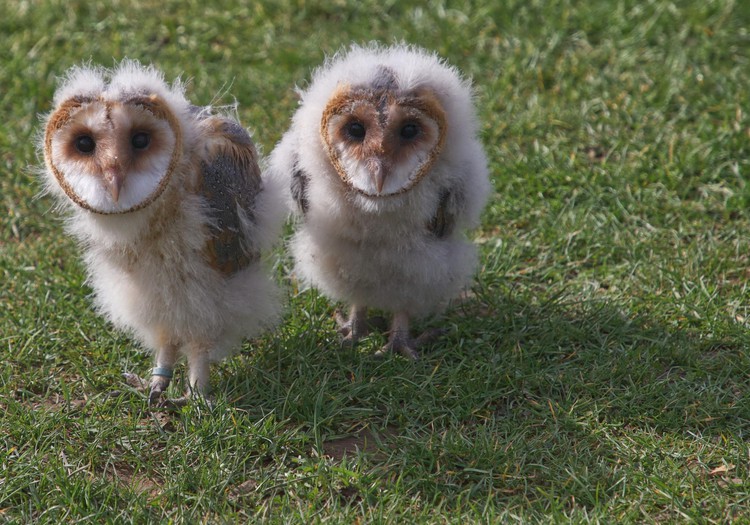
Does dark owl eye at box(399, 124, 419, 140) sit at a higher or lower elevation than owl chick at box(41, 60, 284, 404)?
higher

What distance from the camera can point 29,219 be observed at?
5434 mm

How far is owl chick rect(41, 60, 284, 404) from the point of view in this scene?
3.64m

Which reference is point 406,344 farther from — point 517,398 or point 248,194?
point 248,194

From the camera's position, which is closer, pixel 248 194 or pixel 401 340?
pixel 248 194

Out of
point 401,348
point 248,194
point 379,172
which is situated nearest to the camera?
point 379,172

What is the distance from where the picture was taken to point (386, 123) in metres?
3.91

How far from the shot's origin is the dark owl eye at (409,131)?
3967 millimetres

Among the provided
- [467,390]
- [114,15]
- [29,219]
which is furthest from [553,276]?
[114,15]

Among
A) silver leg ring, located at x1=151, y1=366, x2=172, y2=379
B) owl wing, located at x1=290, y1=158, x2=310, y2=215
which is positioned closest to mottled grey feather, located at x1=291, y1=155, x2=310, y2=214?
owl wing, located at x1=290, y1=158, x2=310, y2=215

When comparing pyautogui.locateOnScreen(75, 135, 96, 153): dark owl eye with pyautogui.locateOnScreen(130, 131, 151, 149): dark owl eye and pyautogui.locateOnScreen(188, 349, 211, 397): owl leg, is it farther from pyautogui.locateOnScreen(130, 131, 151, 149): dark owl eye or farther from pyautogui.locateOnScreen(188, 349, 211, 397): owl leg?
pyautogui.locateOnScreen(188, 349, 211, 397): owl leg

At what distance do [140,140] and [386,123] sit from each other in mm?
986

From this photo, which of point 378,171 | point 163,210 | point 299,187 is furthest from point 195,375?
point 378,171

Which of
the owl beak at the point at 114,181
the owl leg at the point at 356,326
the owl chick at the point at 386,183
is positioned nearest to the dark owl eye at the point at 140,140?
the owl beak at the point at 114,181

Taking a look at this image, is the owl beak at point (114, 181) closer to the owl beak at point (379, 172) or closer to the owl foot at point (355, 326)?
the owl beak at point (379, 172)
